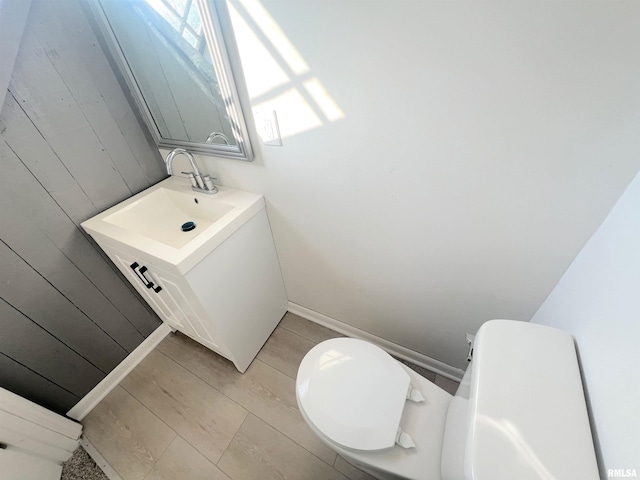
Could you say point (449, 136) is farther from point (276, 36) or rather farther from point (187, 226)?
point (187, 226)

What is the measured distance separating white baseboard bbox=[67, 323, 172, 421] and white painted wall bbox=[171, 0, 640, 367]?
1.16 metres

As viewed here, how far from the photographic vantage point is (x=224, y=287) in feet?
3.55

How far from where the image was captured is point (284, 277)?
148 centimetres

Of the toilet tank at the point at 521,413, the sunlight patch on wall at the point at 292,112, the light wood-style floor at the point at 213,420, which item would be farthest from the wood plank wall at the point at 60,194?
the toilet tank at the point at 521,413

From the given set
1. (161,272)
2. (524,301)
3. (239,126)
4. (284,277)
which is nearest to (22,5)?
(239,126)

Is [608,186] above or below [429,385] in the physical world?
above

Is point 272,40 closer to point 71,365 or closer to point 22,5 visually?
point 22,5

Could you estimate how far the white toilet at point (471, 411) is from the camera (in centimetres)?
46

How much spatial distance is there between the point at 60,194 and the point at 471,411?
1526 mm

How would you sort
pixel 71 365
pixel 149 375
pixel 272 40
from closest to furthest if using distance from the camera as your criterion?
1. pixel 272 40
2. pixel 71 365
3. pixel 149 375

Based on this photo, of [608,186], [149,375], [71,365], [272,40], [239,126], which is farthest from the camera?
[149,375]

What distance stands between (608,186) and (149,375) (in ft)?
6.55

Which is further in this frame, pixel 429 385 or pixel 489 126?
pixel 429 385

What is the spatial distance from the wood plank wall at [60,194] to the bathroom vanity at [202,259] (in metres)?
0.11
